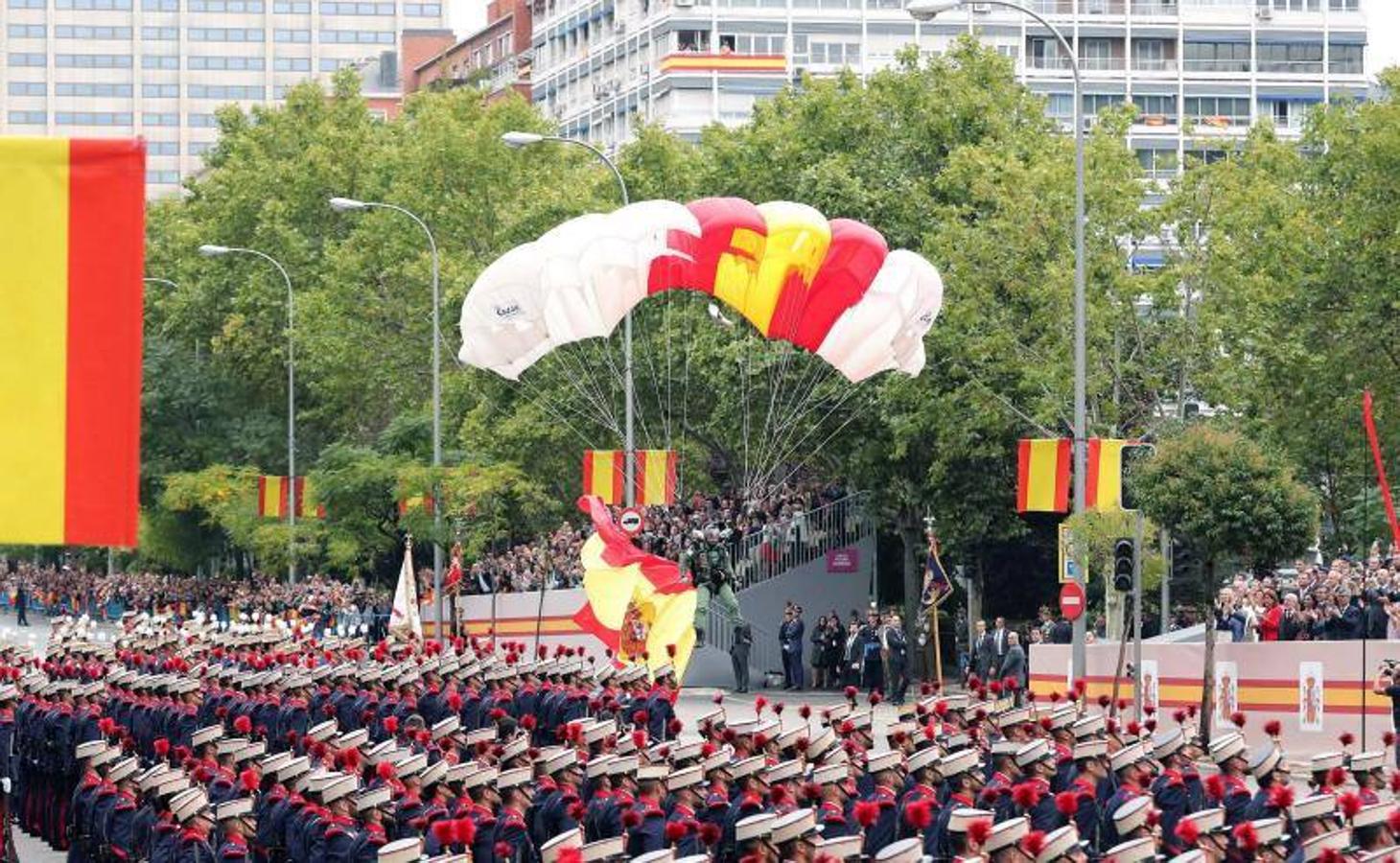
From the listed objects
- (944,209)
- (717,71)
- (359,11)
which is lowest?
(944,209)

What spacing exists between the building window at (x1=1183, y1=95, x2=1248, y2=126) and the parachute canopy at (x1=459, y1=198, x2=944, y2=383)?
68.6 metres

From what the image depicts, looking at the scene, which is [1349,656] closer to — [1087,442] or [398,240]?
[1087,442]

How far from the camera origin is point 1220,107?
102812 millimetres

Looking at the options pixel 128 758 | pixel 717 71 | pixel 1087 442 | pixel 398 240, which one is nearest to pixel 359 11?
pixel 717 71

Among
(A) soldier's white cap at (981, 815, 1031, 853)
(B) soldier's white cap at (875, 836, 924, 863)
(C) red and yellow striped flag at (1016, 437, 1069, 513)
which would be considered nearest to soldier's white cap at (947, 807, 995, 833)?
(A) soldier's white cap at (981, 815, 1031, 853)

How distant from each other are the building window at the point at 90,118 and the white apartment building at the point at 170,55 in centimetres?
6

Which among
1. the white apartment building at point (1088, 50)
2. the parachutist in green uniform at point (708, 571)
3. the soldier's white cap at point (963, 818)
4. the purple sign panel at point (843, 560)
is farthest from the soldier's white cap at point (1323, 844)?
the white apartment building at point (1088, 50)

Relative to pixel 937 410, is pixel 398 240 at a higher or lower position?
higher

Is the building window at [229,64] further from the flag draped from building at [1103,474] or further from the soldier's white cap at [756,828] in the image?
the soldier's white cap at [756,828]

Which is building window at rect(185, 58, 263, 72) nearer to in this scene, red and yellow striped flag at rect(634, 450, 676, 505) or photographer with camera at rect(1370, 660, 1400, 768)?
red and yellow striped flag at rect(634, 450, 676, 505)

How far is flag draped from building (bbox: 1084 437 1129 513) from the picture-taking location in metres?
35.3

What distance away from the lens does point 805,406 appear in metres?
45.3

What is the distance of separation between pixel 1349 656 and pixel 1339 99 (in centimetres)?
2188

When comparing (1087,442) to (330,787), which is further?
(1087,442)
